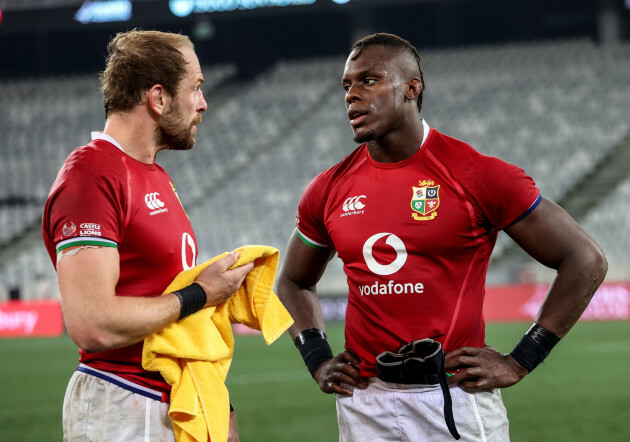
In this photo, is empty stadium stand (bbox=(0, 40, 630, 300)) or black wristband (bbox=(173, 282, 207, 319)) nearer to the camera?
black wristband (bbox=(173, 282, 207, 319))

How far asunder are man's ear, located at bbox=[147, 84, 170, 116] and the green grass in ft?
15.6

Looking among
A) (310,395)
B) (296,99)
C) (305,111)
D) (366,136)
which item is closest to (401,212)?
(366,136)

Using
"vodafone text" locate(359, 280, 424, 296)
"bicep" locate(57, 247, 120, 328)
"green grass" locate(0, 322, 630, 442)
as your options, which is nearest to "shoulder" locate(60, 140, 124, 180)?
"bicep" locate(57, 247, 120, 328)

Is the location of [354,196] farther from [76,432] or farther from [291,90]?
[291,90]

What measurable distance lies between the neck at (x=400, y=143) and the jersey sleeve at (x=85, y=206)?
3.51 feet

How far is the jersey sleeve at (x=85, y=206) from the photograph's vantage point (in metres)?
2.39

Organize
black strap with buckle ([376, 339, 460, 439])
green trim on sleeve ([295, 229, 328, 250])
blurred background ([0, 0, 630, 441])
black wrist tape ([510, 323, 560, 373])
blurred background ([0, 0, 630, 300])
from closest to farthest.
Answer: black strap with buckle ([376, 339, 460, 439]), black wrist tape ([510, 323, 560, 373]), green trim on sleeve ([295, 229, 328, 250]), blurred background ([0, 0, 630, 441]), blurred background ([0, 0, 630, 300])

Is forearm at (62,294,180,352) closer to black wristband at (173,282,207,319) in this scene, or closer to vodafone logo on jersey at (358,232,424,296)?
black wristband at (173,282,207,319)

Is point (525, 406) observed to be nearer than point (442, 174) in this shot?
No

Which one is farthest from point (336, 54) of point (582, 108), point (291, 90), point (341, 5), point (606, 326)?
point (606, 326)

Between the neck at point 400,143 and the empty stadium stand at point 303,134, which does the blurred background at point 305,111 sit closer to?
the empty stadium stand at point 303,134

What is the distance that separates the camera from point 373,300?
3029 millimetres

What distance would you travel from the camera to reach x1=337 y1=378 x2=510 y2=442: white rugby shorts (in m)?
2.92

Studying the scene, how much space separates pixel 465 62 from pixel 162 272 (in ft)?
71.1
